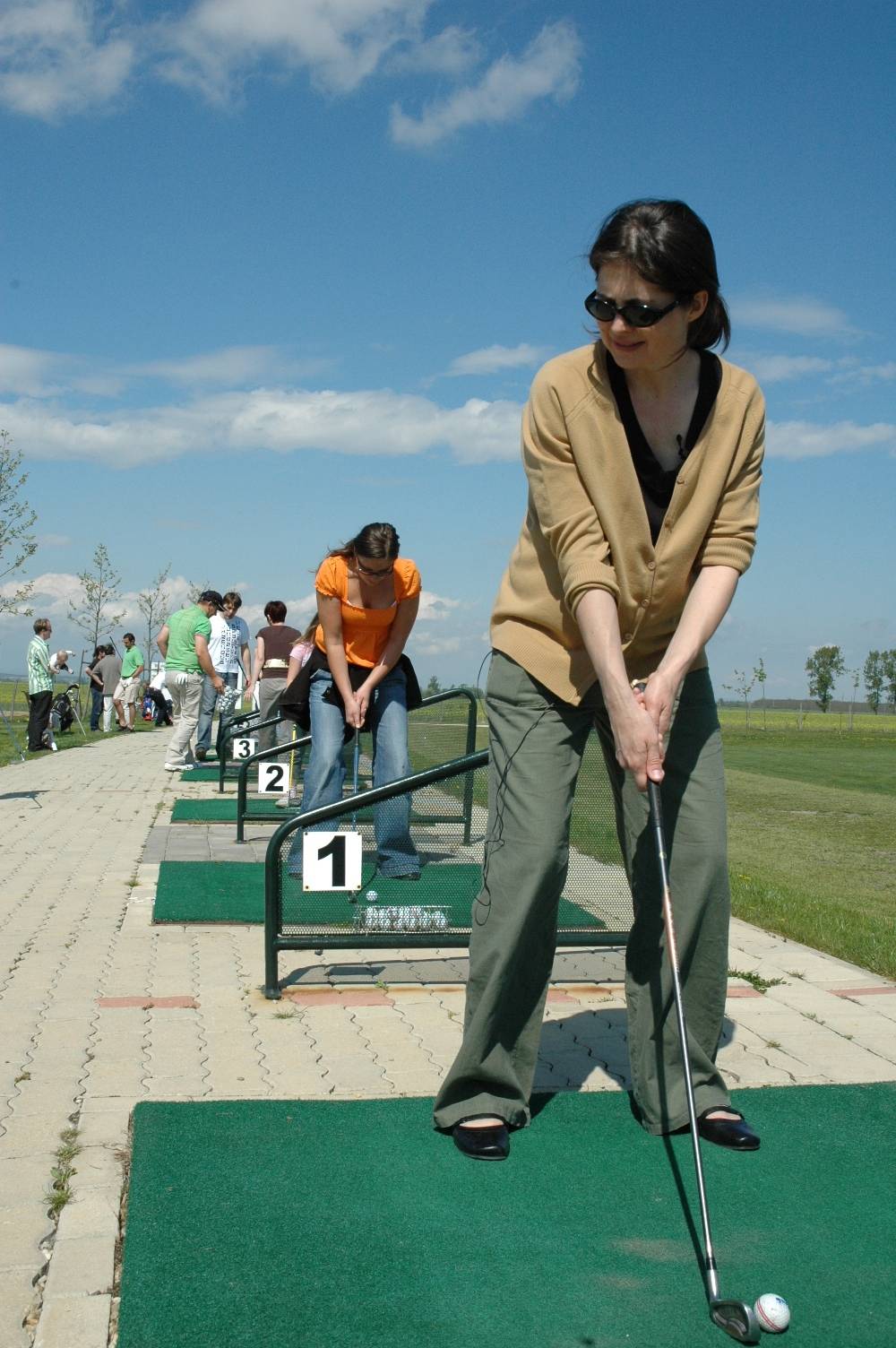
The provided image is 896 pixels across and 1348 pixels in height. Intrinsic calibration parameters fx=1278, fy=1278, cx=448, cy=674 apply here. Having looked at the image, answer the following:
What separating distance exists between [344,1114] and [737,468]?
214cm

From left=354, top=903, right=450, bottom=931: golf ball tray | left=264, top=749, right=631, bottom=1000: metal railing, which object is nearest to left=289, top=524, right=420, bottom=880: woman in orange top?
left=264, top=749, right=631, bottom=1000: metal railing

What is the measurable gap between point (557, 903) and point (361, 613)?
3673mm

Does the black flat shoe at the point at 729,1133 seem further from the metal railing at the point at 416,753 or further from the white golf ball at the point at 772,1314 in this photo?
the metal railing at the point at 416,753

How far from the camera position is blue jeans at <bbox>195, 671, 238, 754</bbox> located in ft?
50.3

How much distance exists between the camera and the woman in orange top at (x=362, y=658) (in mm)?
6812

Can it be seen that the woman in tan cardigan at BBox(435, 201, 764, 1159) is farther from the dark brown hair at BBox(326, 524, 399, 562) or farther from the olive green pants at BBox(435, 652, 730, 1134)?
the dark brown hair at BBox(326, 524, 399, 562)

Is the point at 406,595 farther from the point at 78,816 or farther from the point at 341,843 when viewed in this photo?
the point at 78,816

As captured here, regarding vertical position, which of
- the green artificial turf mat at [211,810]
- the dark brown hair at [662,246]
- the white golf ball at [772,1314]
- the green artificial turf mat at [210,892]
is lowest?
the white golf ball at [772,1314]

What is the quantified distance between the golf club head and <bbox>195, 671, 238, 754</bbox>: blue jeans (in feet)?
42.5

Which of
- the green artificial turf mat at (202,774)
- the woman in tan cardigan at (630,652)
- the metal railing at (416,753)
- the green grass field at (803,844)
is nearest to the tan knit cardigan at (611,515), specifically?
the woman in tan cardigan at (630,652)

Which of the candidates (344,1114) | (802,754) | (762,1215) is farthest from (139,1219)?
(802,754)

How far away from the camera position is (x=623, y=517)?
3291 mm

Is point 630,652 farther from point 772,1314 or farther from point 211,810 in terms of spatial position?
point 211,810

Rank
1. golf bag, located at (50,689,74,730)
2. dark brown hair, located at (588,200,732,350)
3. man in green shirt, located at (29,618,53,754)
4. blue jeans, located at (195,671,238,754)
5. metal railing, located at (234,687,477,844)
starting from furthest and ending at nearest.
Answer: golf bag, located at (50,689,74,730) → man in green shirt, located at (29,618,53,754) → blue jeans, located at (195,671,238,754) → metal railing, located at (234,687,477,844) → dark brown hair, located at (588,200,732,350)
